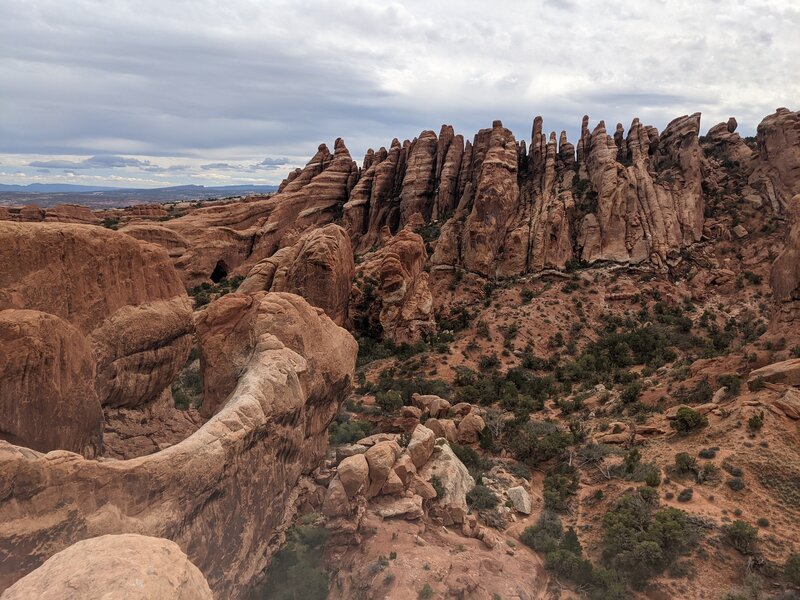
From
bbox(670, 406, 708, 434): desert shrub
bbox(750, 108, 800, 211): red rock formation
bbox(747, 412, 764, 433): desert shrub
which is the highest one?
bbox(750, 108, 800, 211): red rock formation

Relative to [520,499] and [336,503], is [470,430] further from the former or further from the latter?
[336,503]

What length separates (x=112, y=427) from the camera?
52.2 feet

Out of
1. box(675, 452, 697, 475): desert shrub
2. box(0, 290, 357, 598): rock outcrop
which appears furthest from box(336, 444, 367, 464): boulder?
box(675, 452, 697, 475): desert shrub

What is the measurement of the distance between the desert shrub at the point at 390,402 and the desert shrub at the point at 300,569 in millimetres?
13729

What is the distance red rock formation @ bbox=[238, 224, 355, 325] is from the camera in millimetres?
35188

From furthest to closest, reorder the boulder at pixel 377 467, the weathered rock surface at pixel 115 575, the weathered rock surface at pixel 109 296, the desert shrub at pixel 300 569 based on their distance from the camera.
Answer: the boulder at pixel 377 467 → the desert shrub at pixel 300 569 → the weathered rock surface at pixel 109 296 → the weathered rock surface at pixel 115 575

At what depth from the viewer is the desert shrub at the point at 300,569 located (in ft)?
48.1

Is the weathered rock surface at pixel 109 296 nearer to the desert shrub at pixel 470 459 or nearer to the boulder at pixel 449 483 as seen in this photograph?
the boulder at pixel 449 483

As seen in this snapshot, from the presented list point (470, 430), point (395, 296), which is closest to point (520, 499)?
point (470, 430)

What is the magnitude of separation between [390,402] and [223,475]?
18829 mm

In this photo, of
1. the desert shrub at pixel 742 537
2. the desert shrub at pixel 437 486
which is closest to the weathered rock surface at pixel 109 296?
the desert shrub at pixel 437 486

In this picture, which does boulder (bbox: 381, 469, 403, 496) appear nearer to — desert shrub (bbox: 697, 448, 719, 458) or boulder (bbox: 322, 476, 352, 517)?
boulder (bbox: 322, 476, 352, 517)

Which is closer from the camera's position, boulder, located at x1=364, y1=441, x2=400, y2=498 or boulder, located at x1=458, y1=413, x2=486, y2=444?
boulder, located at x1=364, y1=441, x2=400, y2=498

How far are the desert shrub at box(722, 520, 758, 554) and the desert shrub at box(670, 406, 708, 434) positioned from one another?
6.54m
